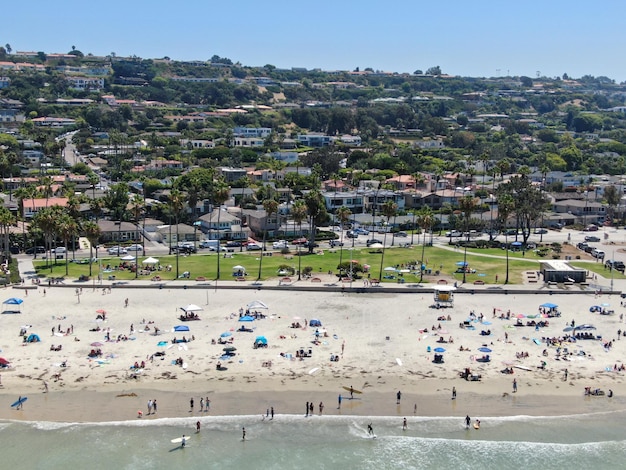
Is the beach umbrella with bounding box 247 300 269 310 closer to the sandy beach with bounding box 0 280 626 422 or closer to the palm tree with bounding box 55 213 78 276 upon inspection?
the sandy beach with bounding box 0 280 626 422

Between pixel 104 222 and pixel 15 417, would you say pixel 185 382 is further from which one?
pixel 104 222

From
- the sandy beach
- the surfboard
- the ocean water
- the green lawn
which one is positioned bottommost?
the ocean water

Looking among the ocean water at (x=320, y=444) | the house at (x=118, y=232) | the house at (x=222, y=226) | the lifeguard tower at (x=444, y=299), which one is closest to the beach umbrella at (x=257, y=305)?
the lifeguard tower at (x=444, y=299)

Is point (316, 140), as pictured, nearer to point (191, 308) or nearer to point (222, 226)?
point (222, 226)

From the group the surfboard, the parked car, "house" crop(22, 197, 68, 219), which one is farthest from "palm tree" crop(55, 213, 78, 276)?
the parked car

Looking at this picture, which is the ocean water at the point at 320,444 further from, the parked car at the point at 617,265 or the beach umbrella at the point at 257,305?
the parked car at the point at 617,265

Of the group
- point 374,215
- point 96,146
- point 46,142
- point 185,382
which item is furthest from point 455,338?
point 96,146
